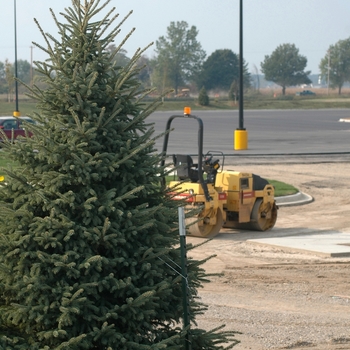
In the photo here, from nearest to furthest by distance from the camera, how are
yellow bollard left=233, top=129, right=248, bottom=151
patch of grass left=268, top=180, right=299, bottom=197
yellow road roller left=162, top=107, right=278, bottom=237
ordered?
yellow road roller left=162, top=107, right=278, bottom=237
patch of grass left=268, top=180, right=299, bottom=197
yellow bollard left=233, top=129, right=248, bottom=151

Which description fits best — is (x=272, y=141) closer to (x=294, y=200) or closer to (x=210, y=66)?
(x=294, y=200)

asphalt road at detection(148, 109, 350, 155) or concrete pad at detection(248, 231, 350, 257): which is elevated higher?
asphalt road at detection(148, 109, 350, 155)

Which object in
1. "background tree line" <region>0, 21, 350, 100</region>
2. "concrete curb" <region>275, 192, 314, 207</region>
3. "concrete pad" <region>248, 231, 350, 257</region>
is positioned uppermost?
"background tree line" <region>0, 21, 350, 100</region>

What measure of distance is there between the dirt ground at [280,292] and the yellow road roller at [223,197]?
0.27 metres

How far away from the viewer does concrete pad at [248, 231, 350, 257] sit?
481 inches

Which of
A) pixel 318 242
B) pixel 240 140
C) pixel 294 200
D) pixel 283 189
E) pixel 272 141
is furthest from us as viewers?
pixel 272 141

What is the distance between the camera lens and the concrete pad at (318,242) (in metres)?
12.2

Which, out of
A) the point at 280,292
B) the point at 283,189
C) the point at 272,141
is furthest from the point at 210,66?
the point at 280,292

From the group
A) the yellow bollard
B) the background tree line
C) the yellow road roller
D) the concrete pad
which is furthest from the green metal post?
the background tree line

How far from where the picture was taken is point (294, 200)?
711 inches

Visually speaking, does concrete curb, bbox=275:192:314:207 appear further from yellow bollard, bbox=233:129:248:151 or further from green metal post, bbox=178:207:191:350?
green metal post, bbox=178:207:191:350

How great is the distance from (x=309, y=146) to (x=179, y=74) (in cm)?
8861

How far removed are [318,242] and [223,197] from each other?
1898 mm

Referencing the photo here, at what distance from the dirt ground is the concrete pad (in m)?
0.18
